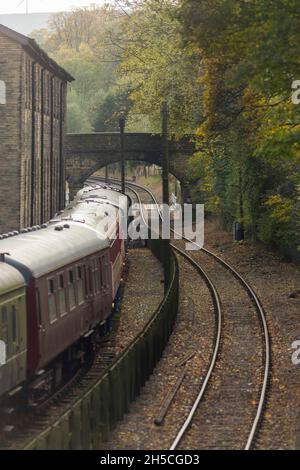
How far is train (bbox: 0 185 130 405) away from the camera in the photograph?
15219mm

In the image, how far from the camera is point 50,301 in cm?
1714

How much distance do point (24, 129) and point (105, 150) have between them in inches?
1007

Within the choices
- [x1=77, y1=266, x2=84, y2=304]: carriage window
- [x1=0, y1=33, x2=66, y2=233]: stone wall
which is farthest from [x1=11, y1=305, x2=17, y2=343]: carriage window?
[x1=0, y1=33, x2=66, y2=233]: stone wall

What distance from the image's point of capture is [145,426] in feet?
53.6

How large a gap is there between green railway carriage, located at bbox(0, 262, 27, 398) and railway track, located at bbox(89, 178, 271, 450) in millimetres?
2813

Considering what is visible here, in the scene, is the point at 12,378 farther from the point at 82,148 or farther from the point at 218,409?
the point at 82,148

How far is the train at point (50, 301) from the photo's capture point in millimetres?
15219

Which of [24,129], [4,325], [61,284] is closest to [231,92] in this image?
[24,129]

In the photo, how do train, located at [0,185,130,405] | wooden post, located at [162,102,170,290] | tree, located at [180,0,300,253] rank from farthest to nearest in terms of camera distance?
wooden post, located at [162,102,170,290] → tree, located at [180,0,300,253] → train, located at [0,185,130,405]

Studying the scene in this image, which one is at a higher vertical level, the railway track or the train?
the train

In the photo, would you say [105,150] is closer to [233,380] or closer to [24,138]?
[24,138]

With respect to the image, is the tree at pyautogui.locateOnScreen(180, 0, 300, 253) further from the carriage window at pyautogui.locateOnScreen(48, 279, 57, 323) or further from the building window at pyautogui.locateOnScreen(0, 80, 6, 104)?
the building window at pyautogui.locateOnScreen(0, 80, 6, 104)

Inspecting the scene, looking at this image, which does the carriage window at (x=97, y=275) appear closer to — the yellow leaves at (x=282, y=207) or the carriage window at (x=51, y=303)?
the carriage window at (x=51, y=303)

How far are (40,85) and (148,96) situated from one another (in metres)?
10.4
